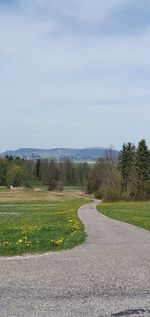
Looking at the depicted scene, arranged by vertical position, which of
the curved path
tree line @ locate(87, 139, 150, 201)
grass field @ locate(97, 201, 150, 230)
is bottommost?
grass field @ locate(97, 201, 150, 230)

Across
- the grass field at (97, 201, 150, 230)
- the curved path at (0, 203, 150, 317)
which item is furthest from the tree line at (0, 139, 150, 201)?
the curved path at (0, 203, 150, 317)

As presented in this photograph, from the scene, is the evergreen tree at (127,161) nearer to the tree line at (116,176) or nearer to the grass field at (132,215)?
the tree line at (116,176)

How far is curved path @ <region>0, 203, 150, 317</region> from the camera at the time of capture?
712cm

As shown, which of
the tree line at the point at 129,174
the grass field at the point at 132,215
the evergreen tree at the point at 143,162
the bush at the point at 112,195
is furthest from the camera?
the evergreen tree at the point at 143,162

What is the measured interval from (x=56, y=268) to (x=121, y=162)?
276 ft

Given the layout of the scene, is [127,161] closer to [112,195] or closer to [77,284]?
[112,195]

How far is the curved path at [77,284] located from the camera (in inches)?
280

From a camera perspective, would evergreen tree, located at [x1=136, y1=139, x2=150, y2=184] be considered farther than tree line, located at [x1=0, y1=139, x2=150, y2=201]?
Yes

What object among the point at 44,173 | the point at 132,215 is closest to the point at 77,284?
the point at 132,215

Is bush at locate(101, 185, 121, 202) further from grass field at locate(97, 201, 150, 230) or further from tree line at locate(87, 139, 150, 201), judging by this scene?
grass field at locate(97, 201, 150, 230)

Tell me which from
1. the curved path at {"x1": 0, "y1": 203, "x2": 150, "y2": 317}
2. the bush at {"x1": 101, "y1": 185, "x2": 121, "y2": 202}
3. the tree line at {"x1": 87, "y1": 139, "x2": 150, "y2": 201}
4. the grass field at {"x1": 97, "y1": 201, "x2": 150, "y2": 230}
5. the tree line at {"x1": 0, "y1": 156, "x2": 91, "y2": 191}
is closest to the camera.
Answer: the curved path at {"x1": 0, "y1": 203, "x2": 150, "y2": 317}

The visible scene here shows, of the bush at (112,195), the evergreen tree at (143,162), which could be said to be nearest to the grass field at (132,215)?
the bush at (112,195)

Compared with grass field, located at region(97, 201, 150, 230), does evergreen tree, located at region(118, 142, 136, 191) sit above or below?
above

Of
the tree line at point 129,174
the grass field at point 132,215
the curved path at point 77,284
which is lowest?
the grass field at point 132,215
